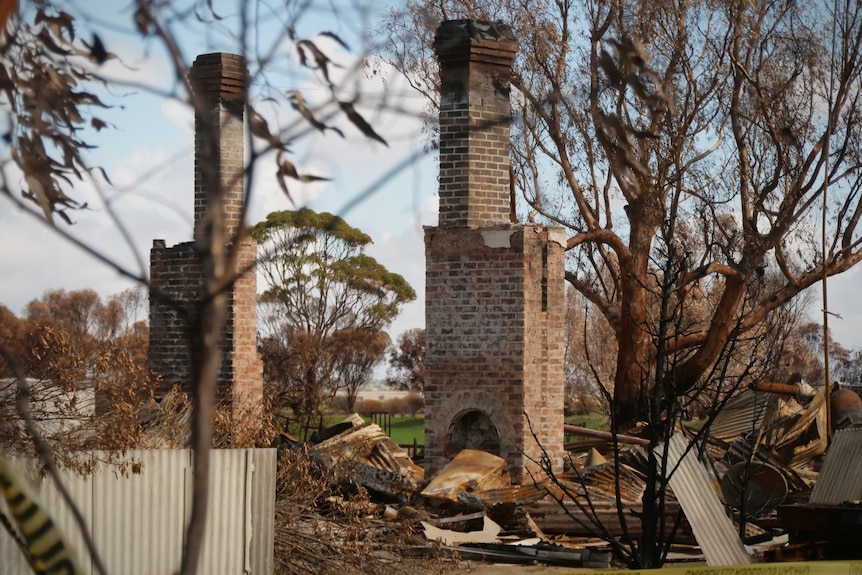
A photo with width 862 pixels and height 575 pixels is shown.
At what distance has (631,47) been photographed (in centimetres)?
280

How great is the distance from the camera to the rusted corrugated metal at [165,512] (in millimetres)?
6895

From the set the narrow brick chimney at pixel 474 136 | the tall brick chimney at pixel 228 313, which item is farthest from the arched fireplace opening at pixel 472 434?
the tall brick chimney at pixel 228 313

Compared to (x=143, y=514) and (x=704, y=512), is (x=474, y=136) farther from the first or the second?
(x=143, y=514)

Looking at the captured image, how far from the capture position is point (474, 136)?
13812 mm

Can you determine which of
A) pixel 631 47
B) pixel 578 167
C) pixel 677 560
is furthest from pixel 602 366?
pixel 631 47

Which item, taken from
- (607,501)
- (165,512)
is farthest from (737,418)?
(165,512)

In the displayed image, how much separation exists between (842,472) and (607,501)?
99.3 inches

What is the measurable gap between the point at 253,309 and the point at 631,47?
44.0 ft

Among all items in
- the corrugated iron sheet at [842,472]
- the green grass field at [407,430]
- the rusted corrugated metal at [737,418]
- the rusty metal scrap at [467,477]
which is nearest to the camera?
the corrugated iron sheet at [842,472]

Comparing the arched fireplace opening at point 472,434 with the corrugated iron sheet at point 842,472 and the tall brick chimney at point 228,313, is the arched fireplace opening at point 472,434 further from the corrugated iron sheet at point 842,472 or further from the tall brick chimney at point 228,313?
the corrugated iron sheet at point 842,472

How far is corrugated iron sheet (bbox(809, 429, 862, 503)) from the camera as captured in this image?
11688mm

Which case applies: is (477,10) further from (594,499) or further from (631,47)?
(631,47)

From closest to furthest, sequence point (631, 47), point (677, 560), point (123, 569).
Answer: point (631, 47)
point (123, 569)
point (677, 560)

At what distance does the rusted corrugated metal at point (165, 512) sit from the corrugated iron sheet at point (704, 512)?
3.74 m
